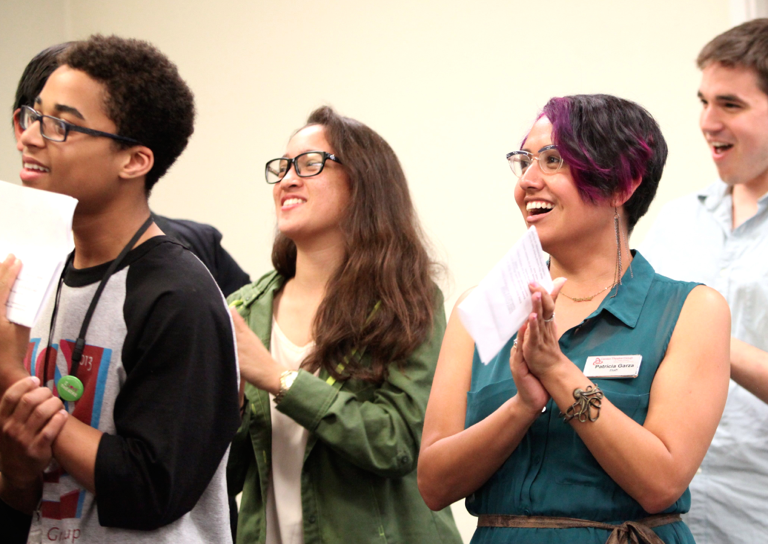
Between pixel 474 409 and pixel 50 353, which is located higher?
pixel 50 353

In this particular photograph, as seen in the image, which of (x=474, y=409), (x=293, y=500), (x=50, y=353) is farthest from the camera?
(x=293, y=500)

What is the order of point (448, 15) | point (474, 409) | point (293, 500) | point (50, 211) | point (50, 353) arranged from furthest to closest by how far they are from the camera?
point (448, 15)
point (293, 500)
point (474, 409)
point (50, 353)
point (50, 211)

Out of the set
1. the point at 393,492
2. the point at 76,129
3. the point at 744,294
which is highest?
the point at 76,129

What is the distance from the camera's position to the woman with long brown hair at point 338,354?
1973mm

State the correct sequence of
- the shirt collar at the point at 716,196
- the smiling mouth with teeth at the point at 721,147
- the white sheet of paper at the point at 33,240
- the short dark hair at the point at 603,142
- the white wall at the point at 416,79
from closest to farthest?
1. the white sheet of paper at the point at 33,240
2. the short dark hair at the point at 603,142
3. the smiling mouth with teeth at the point at 721,147
4. the shirt collar at the point at 716,196
5. the white wall at the point at 416,79

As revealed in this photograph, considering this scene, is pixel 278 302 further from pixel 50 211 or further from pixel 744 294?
pixel 744 294

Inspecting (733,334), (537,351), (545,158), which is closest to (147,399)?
(537,351)

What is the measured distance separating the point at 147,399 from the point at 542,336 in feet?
2.28

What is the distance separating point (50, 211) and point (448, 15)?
2.63 meters

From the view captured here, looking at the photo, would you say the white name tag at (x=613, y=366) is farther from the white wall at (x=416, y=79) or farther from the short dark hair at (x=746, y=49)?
the white wall at (x=416, y=79)

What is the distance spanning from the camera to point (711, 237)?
7.54 ft

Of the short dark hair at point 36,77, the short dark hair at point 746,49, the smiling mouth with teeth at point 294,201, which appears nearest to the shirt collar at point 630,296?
the short dark hair at point 746,49

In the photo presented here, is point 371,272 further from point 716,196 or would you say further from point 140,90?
point 716,196

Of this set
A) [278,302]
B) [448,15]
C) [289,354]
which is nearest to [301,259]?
[278,302]
